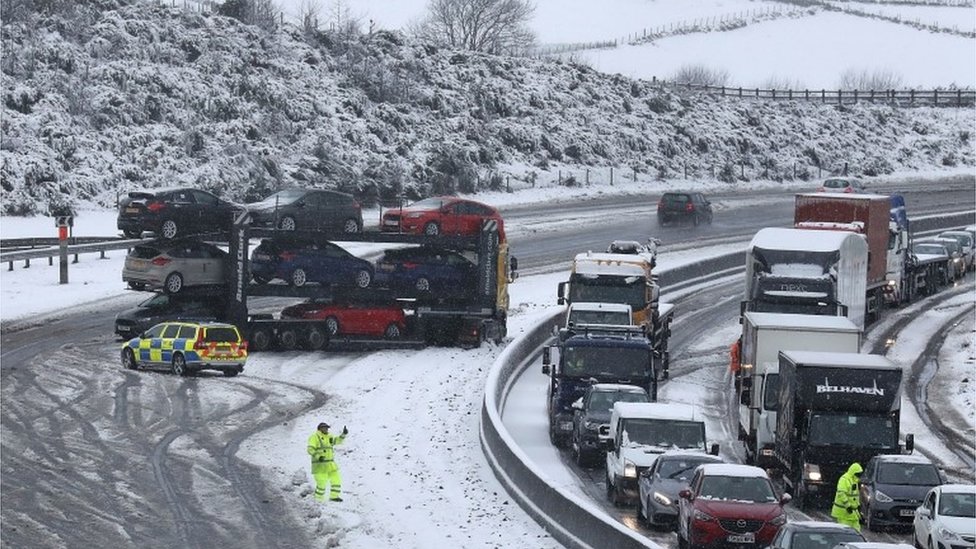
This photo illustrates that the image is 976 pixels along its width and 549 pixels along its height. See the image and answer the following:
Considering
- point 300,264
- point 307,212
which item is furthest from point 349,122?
point 300,264

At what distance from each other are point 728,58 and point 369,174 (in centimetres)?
6024

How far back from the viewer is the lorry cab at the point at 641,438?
29266 millimetres

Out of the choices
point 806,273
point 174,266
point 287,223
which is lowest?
point 174,266

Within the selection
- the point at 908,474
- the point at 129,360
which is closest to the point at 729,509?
the point at 908,474

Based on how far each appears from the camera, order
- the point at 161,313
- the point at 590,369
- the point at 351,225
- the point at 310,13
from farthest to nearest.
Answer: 1. the point at 310,13
2. the point at 351,225
3. the point at 161,313
4. the point at 590,369

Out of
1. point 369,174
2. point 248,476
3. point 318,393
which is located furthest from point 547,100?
point 248,476

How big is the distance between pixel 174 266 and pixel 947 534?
2539 centimetres

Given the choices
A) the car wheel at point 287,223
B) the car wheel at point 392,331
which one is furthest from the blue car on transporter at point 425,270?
the car wheel at point 287,223

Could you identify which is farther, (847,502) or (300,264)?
(300,264)

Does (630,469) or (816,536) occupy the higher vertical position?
(816,536)

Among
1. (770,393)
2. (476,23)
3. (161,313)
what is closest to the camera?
(770,393)

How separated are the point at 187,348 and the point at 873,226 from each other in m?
22.0

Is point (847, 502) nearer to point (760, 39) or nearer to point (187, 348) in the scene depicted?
point (187, 348)

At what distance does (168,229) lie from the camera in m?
44.6
